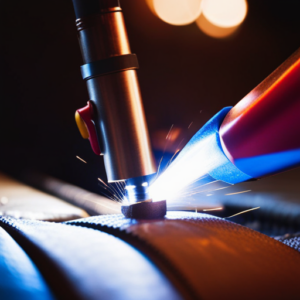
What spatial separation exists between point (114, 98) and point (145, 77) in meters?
1.58

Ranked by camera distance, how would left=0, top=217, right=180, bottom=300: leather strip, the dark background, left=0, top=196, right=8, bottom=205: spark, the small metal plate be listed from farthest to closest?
the dark background < left=0, top=196, right=8, bottom=205: spark < the small metal plate < left=0, top=217, right=180, bottom=300: leather strip

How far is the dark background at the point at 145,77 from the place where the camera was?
2.07 meters

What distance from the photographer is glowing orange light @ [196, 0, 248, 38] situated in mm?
2135

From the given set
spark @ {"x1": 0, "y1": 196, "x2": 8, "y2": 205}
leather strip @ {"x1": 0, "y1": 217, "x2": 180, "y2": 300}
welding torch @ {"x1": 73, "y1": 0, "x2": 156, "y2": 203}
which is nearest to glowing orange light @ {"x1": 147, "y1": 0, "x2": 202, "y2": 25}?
spark @ {"x1": 0, "y1": 196, "x2": 8, "y2": 205}

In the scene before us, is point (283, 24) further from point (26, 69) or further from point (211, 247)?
point (211, 247)

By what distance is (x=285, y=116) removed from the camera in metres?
0.44

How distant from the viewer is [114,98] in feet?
1.94

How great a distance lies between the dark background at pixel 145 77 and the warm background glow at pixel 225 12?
2.1 inches

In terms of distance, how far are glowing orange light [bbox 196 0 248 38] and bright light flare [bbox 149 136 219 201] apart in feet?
5.45

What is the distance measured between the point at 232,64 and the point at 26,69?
1153mm

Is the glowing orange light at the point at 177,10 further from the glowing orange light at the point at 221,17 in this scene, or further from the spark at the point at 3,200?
the spark at the point at 3,200

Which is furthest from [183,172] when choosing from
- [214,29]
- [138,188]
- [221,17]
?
[221,17]

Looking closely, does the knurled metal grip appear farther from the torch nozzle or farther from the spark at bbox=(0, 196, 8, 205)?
the spark at bbox=(0, 196, 8, 205)

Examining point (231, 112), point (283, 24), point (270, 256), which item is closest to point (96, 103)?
point (231, 112)
